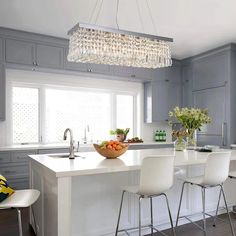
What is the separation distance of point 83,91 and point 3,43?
1.78m

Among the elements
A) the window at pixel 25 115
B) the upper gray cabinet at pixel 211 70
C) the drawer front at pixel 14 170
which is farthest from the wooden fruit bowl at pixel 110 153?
the upper gray cabinet at pixel 211 70

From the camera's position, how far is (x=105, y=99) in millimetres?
5660

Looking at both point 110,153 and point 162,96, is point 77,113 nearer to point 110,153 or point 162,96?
point 162,96

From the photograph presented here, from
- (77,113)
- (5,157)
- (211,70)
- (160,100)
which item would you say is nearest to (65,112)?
(77,113)

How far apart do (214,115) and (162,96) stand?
119 cm

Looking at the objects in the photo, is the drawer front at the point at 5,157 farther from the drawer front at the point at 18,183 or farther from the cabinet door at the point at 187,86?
the cabinet door at the point at 187,86

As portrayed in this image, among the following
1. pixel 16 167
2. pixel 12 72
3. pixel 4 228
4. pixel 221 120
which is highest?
pixel 12 72

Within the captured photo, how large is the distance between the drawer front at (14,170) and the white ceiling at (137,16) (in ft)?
7.13

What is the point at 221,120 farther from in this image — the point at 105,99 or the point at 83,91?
the point at 83,91

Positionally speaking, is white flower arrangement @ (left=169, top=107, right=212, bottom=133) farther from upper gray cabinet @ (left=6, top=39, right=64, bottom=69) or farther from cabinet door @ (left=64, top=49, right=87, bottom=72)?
upper gray cabinet @ (left=6, top=39, right=64, bottom=69)

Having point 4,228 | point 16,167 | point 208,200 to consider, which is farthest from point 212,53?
point 4,228

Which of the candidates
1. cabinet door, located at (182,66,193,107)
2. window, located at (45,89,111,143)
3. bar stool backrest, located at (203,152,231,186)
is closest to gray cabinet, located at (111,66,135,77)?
window, located at (45,89,111,143)

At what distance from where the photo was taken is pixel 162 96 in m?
5.75

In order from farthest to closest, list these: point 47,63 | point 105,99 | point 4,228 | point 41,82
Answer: point 105,99, point 41,82, point 47,63, point 4,228
